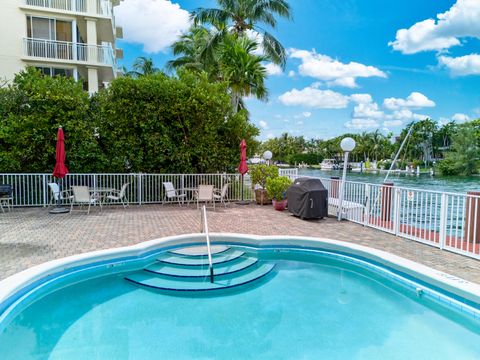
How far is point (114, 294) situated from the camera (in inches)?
194

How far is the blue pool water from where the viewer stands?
3.62 m

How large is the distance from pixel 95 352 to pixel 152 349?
0.58 m

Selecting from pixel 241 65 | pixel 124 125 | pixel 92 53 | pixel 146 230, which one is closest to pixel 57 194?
pixel 124 125

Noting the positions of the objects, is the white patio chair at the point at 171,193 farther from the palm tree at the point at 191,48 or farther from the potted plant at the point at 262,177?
the palm tree at the point at 191,48

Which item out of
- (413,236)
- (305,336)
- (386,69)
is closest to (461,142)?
(386,69)

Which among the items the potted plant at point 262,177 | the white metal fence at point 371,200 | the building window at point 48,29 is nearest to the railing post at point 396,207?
the white metal fence at point 371,200

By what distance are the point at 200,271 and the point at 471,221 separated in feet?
15.8

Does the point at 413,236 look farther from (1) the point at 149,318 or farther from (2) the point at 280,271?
(1) the point at 149,318

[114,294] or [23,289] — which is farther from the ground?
[23,289]

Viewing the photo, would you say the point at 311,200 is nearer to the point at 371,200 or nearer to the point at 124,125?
the point at 371,200

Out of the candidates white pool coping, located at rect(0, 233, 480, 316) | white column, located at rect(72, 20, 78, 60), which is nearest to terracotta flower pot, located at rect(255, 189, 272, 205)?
white pool coping, located at rect(0, 233, 480, 316)

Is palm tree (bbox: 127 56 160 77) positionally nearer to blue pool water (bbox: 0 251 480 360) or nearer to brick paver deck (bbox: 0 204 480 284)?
brick paver deck (bbox: 0 204 480 284)

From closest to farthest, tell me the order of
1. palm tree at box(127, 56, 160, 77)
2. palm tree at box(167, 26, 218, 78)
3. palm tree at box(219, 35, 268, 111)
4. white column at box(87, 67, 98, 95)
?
palm tree at box(219, 35, 268, 111), white column at box(87, 67, 98, 95), palm tree at box(167, 26, 218, 78), palm tree at box(127, 56, 160, 77)

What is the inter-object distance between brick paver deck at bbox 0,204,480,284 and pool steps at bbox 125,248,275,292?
3.33ft
